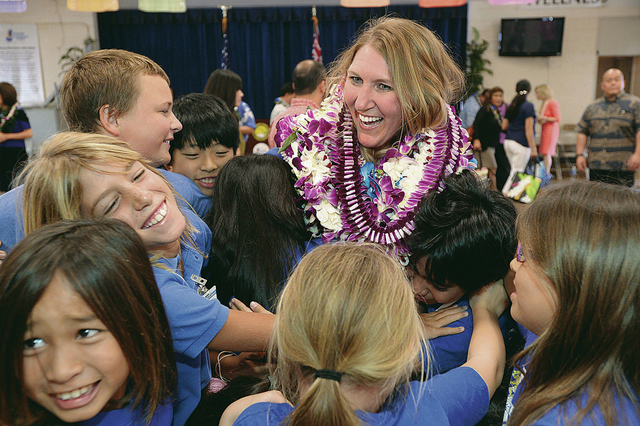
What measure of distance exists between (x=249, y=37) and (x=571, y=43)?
6236 mm

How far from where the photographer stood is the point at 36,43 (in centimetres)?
920

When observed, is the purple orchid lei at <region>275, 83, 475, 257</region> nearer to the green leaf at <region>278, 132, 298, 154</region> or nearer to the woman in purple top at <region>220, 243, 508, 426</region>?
the green leaf at <region>278, 132, 298, 154</region>

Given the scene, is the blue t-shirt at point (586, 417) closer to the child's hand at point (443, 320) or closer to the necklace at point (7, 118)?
the child's hand at point (443, 320)

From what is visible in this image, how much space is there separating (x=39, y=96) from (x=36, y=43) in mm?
933

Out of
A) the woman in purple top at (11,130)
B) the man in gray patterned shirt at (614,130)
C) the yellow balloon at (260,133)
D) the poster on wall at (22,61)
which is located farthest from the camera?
the poster on wall at (22,61)

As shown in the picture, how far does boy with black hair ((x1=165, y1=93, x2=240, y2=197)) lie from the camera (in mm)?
2295

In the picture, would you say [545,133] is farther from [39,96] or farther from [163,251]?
[39,96]

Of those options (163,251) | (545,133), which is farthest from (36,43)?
(163,251)

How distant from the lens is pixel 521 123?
7.18 m

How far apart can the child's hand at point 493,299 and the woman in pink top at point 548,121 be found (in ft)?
23.3

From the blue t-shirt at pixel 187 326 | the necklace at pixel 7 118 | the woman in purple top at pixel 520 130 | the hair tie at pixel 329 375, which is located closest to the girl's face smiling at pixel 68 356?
the blue t-shirt at pixel 187 326

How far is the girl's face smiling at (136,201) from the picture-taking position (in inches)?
53.1

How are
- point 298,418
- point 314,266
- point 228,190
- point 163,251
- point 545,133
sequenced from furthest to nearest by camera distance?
point 545,133 → point 228,190 → point 163,251 → point 314,266 → point 298,418

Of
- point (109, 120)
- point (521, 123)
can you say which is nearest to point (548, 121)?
point (521, 123)
